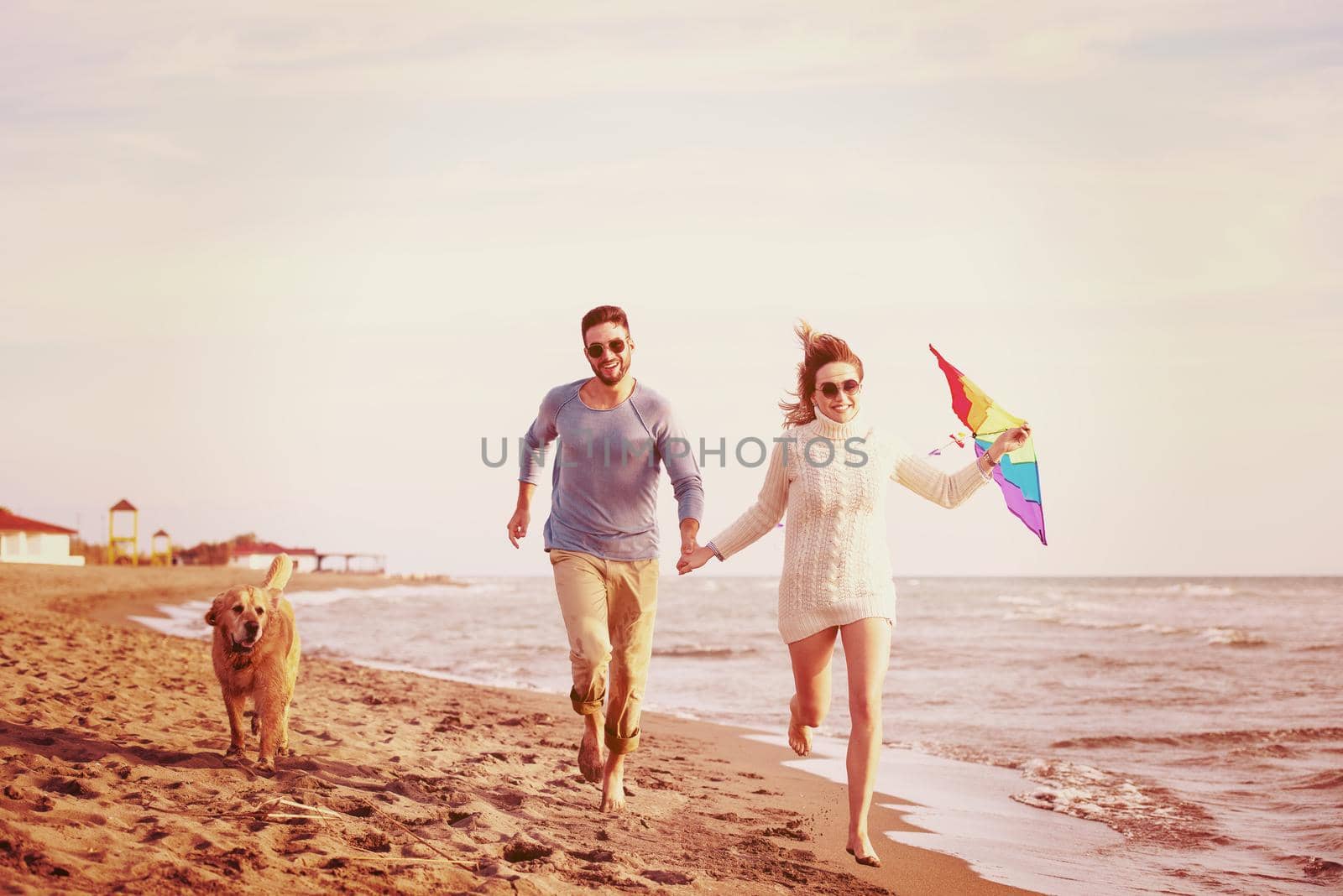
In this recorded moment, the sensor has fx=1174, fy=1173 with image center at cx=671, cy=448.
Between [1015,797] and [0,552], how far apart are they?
2180 inches

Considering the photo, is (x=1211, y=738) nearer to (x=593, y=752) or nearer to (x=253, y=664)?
(x=593, y=752)

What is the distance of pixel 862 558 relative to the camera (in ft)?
16.8

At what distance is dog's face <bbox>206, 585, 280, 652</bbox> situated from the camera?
20.4ft

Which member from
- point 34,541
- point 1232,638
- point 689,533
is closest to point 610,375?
point 689,533

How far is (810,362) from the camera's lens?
542cm

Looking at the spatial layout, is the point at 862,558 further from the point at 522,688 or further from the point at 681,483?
the point at 522,688

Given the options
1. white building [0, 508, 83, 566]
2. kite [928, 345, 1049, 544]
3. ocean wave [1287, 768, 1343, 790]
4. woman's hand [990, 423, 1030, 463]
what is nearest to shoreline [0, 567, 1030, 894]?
kite [928, 345, 1049, 544]

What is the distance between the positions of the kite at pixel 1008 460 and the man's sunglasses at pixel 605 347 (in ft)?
6.06

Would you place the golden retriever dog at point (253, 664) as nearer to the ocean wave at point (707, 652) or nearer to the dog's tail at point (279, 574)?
the dog's tail at point (279, 574)

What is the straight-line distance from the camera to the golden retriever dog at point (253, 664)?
6215 mm

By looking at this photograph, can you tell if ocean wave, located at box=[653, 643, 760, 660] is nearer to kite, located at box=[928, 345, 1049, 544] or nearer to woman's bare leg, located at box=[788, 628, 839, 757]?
kite, located at box=[928, 345, 1049, 544]

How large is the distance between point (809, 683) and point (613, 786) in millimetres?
1387

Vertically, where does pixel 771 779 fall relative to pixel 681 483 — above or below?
below

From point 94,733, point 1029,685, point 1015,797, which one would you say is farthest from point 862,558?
point 1029,685
